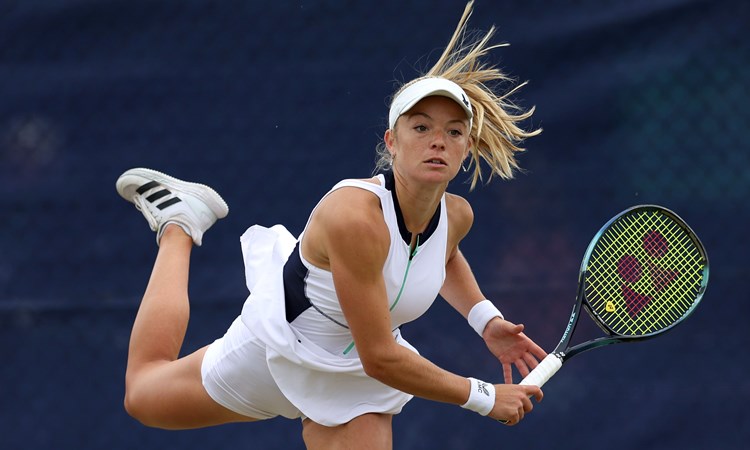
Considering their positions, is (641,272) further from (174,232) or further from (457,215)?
(174,232)

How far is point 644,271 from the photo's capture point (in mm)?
3068

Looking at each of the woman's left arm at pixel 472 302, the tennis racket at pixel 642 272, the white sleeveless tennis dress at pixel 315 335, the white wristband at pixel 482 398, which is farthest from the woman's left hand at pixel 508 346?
the white wristband at pixel 482 398

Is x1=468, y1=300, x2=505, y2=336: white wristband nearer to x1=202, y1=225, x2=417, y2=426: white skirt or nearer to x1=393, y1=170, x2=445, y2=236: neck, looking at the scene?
x1=202, y1=225, x2=417, y2=426: white skirt

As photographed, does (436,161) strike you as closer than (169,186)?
Yes

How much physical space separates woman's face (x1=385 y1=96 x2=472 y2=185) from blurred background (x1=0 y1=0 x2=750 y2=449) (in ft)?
3.29

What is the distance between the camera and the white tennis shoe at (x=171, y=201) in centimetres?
328

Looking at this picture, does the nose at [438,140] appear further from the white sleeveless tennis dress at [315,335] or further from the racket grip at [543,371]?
the racket grip at [543,371]

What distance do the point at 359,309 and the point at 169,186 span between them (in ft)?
3.56

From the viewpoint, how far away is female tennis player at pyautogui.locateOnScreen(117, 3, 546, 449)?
99.0 inches

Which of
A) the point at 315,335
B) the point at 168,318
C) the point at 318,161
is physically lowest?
the point at 168,318

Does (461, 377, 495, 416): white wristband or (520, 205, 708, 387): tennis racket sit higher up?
(520, 205, 708, 387): tennis racket

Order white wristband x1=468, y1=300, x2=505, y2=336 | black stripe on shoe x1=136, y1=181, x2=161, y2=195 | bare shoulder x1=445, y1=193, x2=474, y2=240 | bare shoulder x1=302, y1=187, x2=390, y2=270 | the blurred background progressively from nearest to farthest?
bare shoulder x1=302, y1=187, x2=390, y2=270, bare shoulder x1=445, y1=193, x2=474, y2=240, white wristband x1=468, y1=300, x2=505, y2=336, black stripe on shoe x1=136, y1=181, x2=161, y2=195, the blurred background

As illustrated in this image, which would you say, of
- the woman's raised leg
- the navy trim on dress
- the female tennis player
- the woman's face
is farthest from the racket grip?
the woman's raised leg

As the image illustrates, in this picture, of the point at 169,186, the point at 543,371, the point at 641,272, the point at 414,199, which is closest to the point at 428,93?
the point at 414,199
